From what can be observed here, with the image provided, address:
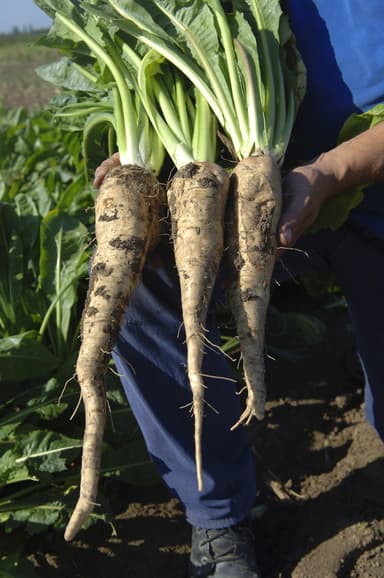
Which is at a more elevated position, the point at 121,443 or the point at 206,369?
the point at 206,369

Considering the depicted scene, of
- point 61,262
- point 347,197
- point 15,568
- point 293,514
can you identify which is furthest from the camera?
point 61,262

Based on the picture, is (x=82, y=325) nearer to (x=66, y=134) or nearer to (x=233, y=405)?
(x=233, y=405)

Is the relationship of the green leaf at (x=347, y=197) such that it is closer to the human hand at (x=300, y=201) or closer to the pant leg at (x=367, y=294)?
the human hand at (x=300, y=201)

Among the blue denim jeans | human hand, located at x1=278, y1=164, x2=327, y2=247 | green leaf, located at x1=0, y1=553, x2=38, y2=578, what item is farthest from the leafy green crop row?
human hand, located at x1=278, y1=164, x2=327, y2=247

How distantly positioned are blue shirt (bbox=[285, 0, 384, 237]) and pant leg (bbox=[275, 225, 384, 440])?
0.27ft

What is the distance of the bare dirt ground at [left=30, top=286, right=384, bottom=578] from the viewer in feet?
7.25

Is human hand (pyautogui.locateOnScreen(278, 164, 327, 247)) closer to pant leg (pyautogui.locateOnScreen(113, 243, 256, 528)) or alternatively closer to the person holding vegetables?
the person holding vegetables

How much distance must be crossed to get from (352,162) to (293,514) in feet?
3.98

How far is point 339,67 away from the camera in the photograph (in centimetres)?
204

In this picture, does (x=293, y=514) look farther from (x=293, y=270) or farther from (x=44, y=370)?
(x=44, y=370)

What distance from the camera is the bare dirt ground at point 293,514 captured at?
2211 mm

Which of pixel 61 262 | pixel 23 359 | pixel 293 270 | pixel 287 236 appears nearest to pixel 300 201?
pixel 287 236

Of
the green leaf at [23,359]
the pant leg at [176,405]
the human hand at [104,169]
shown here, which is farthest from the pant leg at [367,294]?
the green leaf at [23,359]

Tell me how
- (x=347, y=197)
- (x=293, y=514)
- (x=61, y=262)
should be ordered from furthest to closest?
(x=61, y=262) < (x=293, y=514) < (x=347, y=197)
